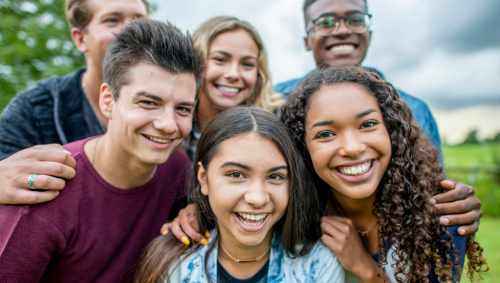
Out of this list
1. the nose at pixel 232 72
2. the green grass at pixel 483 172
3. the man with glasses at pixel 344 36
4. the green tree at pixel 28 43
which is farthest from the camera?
the green grass at pixel 483 172

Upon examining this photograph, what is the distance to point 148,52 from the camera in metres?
2.28

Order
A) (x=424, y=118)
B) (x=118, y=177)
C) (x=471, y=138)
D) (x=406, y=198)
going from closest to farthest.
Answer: (x=406, y=198)
(x=118, y=177)
(x=424, y=118)
(x=471, y=138)

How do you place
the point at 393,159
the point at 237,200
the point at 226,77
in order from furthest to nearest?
the point at 226,77
the point at 393,159
the point at 237,200

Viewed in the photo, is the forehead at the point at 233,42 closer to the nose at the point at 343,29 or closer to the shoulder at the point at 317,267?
the nose at the point at 343,29

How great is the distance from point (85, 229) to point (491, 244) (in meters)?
10.0

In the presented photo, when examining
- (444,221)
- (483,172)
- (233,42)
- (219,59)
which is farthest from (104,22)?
(483,172)

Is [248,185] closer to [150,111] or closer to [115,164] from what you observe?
[150,111]

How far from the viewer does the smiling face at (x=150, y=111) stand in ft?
7.18

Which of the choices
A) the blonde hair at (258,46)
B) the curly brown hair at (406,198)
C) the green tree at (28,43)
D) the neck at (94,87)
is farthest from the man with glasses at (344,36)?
the green tree at (28,43)

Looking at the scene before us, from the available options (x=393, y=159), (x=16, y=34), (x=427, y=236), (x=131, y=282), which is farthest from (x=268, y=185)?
(x=16, y=34)

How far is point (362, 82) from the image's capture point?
2.26 m

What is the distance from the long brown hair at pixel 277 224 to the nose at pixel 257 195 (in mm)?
253

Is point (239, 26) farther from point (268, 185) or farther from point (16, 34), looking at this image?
point (16, 34)

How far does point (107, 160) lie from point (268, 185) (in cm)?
127
